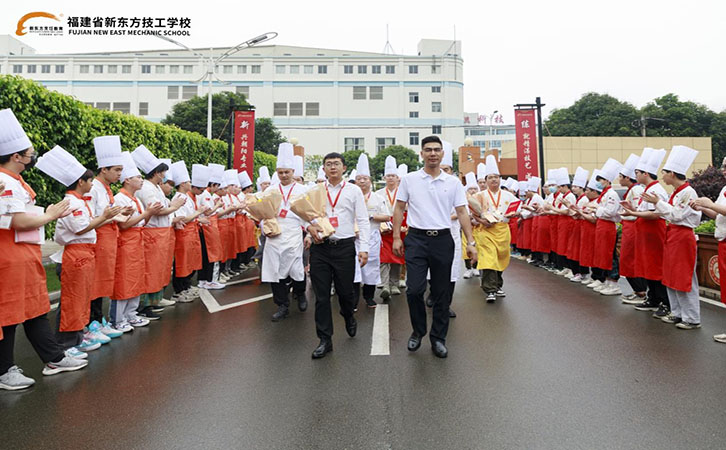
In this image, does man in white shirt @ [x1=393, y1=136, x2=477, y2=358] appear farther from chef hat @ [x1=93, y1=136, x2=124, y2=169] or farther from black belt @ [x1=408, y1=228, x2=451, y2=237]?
chef hat @ [x1=93, y1=136, x2=124, y2=169]

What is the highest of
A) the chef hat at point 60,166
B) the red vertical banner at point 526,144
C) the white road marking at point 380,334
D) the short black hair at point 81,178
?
the red vertical banner at point 526,144

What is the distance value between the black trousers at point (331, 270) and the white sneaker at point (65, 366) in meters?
2.29

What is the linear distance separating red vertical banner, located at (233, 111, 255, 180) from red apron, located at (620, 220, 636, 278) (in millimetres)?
12430

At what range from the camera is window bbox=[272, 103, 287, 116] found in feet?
198

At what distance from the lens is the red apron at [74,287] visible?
15.7 ft

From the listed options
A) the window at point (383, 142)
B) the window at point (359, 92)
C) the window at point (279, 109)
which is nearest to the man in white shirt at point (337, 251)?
the window at point (383, 142)

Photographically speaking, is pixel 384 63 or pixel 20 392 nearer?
pixel 20 392

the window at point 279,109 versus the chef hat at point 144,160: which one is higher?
the window at point 279,109

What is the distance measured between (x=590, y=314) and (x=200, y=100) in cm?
3780

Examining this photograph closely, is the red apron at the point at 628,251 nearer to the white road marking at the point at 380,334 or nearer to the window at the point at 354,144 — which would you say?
the white road marking at the point at 380,334

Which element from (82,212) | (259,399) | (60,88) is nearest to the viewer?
(259,399)

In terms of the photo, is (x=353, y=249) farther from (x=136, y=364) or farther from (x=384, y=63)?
(x=384, y=63)

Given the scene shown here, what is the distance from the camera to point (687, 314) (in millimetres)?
6000

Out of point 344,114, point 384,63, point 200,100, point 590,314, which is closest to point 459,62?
point 384,63
